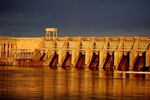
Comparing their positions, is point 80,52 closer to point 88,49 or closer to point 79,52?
point 79,52

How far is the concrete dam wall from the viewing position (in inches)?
3268

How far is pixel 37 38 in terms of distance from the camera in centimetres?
10088

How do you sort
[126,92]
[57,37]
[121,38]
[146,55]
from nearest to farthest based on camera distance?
1. [126,92]
2. [146,55]
3. [121,38]
4. [57,37]

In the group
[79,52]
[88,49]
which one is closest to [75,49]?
[79,52]

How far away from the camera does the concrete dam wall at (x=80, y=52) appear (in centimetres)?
8300

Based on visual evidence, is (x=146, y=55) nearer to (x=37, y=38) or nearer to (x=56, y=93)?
(x=37, y=38)

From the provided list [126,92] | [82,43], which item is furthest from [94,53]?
[126,92]

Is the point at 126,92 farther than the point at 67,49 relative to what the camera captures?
No

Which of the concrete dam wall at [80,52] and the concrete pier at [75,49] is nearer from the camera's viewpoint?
the concrete dam wall at [80,52]

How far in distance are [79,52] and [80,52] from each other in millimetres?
532

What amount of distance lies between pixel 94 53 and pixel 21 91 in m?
57.0

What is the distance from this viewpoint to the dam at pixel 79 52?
8294 cm

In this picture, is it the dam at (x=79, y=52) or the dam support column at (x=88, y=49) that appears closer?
the dam at (x=79, y=52)

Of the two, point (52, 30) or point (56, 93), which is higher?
point (52, 30)
